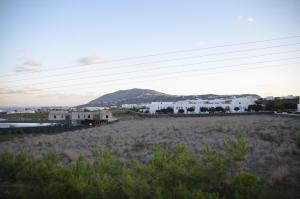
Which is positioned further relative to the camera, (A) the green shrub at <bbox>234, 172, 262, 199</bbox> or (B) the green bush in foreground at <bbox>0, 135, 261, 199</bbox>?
(B) the green bush in foreground at <bbox>0, 135, 261, 199</bbox>

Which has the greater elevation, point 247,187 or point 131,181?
point 131,181

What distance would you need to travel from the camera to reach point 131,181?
34.4 feet

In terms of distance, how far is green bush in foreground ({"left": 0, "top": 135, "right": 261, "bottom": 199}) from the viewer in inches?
413

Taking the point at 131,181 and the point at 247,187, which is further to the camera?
the point at 247,187

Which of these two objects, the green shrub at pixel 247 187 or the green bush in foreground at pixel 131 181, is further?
the green bush in foreground at pixel 131 181

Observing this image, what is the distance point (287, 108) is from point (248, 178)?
7094 centimetres

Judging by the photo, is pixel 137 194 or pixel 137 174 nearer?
pixel 137 194

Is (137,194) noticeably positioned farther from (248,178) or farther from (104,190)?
(248,178)

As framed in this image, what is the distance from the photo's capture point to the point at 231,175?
1367 cm

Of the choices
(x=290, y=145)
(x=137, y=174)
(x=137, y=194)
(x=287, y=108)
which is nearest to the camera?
(x=137, y=194)

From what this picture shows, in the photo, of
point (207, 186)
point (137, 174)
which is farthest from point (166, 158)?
point (207, 186)

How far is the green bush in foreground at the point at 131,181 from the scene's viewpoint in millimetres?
10500

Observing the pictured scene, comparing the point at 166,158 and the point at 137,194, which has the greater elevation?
the point at 166,158

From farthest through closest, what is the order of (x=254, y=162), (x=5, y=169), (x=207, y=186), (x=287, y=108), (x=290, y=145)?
1. (x=287, y=108)
2. (x=290, y=145)
3. (x=254, y=162)
4. (x=5, y=169)
5. (x=207, y=186)
